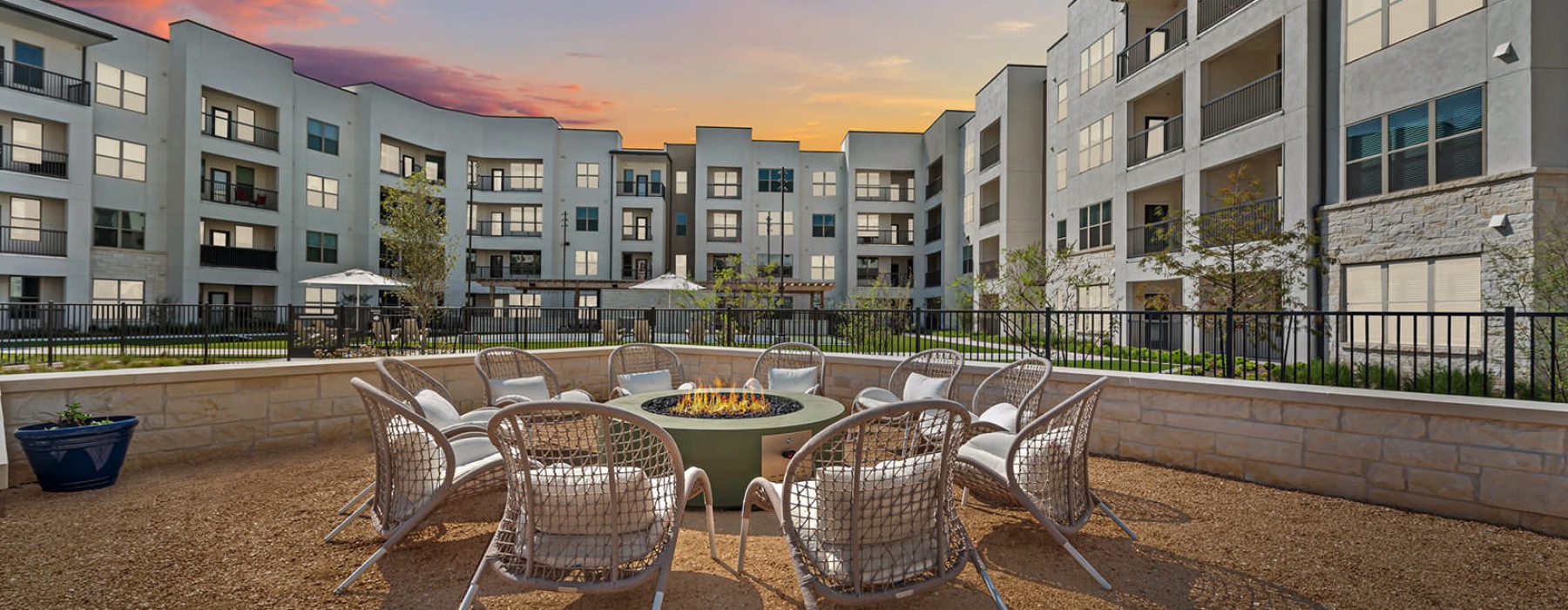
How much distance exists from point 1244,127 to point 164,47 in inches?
1543

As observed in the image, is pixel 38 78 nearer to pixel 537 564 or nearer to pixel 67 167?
pixel 67 167

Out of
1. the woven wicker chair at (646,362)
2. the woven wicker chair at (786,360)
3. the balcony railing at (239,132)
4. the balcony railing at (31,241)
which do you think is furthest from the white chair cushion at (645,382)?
the balcony railing at (239,132)

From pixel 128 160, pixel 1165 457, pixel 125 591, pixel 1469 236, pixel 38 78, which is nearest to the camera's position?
pixel 125 591

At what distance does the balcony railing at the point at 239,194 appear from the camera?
28.0m

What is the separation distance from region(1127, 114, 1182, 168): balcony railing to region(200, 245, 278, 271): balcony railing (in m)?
35.9

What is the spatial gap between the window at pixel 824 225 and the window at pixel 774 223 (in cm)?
143

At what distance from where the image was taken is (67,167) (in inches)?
931

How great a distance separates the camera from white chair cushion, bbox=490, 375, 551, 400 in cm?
711

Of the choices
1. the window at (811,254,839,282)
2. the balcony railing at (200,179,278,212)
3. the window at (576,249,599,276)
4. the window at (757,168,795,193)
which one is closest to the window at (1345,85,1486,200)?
the window at (811,254,839,282)

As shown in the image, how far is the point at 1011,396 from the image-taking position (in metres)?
6.75

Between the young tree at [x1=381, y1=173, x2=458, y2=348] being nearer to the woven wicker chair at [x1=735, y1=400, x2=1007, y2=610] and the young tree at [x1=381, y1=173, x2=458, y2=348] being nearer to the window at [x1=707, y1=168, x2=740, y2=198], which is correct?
the woven wicker chair at [x1=735, y1=400, x2=1007, y2=610]

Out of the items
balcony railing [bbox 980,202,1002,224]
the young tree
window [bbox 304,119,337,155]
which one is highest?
window [bbox 304,119,337,155]

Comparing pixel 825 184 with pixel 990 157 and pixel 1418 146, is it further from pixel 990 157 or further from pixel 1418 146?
pixel 1418 146

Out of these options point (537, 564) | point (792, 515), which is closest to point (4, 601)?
point (537, 564)
